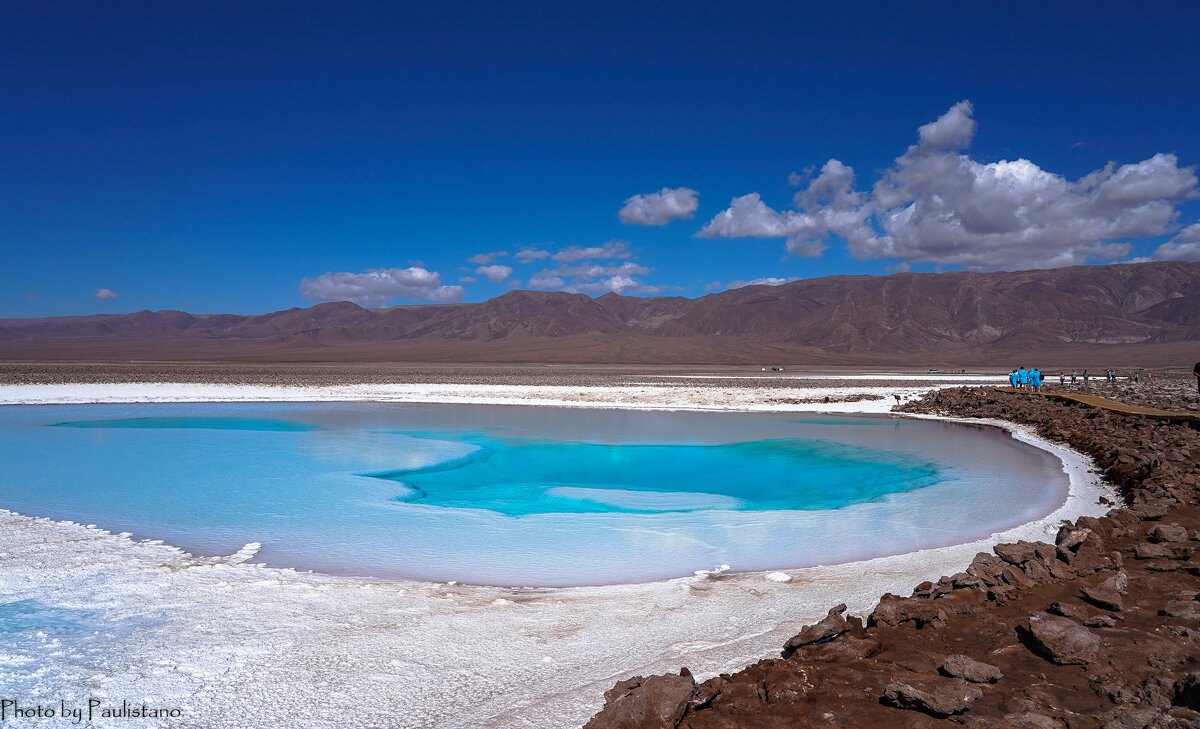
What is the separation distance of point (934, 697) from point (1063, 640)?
0.97 m

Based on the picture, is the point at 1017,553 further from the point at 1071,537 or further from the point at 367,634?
the point at 367,634

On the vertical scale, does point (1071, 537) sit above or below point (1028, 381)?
below

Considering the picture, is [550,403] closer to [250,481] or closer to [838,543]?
[250,481]

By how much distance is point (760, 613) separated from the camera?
5160 millimetres

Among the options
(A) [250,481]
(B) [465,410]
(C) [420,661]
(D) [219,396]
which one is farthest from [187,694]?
(D) [219,396]

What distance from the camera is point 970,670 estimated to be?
131 inches

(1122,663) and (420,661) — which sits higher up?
(1122,663)

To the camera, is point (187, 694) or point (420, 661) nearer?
point (187, 694)

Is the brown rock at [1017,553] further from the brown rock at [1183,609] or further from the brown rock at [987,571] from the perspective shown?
the brown rock at [1183,609]

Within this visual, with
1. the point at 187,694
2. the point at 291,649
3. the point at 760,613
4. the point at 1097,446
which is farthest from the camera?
the point at 1097,446

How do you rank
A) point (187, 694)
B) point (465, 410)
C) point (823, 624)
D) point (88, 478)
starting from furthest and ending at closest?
point (465, 410), point (88, 478), point (823, 624), point (187, 694)

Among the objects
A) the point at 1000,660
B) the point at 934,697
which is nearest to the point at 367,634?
the point at 934,697

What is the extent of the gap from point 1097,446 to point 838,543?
8.93 m

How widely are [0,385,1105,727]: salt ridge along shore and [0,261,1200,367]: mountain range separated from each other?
274 feet
